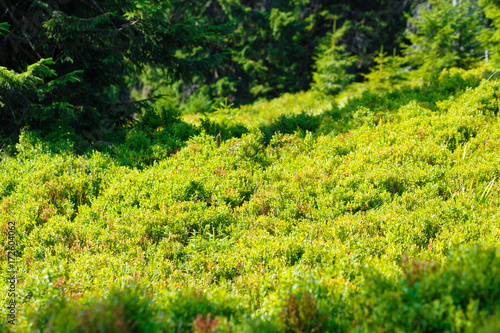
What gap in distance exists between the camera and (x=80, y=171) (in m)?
7.61

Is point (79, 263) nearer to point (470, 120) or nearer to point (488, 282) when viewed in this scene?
point (488, 282)

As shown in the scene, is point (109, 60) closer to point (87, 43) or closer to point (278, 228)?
point (87, 43)

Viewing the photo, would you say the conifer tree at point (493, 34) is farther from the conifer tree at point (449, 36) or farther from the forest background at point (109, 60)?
the conifer tree at point (449, 36)

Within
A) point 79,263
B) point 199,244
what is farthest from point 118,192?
point 199,244

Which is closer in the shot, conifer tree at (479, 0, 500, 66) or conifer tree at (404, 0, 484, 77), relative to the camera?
conifer tree at (479, 0, 500, 66)

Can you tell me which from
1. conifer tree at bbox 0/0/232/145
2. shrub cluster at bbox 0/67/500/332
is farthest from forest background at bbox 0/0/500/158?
shrub cluster at bbox 0/67/500/332

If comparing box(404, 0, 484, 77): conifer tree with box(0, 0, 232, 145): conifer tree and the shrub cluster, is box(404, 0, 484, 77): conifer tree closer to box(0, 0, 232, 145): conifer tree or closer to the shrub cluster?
the shrub cluster

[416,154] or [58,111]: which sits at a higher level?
[58,111]

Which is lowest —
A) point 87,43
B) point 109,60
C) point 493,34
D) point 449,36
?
point 493,34

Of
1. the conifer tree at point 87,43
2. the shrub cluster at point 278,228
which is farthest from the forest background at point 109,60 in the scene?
the shrub cluster at point 278,228

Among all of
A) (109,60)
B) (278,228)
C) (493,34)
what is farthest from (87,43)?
(493,34)

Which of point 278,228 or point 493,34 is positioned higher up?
point 493,34

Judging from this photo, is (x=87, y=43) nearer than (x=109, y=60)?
No

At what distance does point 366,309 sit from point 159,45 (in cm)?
941
